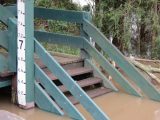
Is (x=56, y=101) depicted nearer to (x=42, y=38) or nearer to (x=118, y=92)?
(x=118, y=92)

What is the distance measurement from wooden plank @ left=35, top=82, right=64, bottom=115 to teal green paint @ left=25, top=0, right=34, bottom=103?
81mm

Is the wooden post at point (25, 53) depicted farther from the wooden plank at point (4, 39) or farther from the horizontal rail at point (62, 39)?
the horizontal rail at point (62, 39)

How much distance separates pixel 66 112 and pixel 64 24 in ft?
17.1

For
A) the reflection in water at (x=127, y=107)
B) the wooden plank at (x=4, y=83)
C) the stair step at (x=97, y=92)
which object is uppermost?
the wooden plank at (x=4, y=83)

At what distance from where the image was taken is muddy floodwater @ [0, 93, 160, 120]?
5484 millimetres

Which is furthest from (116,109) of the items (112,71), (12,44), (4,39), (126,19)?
(126,19)

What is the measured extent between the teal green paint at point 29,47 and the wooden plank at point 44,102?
0.27ft

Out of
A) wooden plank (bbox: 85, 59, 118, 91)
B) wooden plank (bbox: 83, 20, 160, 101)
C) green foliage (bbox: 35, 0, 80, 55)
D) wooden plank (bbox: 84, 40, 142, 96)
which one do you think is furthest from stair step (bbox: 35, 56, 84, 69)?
Answer: green foliage (bbox: 35, 0, 80, 55)

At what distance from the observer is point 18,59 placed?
5.63m

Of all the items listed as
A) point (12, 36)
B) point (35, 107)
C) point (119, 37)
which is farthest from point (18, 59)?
point (119, 37)

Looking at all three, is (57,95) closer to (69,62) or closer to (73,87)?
(73,87)

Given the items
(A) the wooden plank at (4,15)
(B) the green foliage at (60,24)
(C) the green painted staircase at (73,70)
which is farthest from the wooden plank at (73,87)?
(B) the green foliage at (60,24)

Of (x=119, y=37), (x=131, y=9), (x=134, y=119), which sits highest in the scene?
(x=131, y=9)

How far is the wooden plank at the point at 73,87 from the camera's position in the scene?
503 cm
